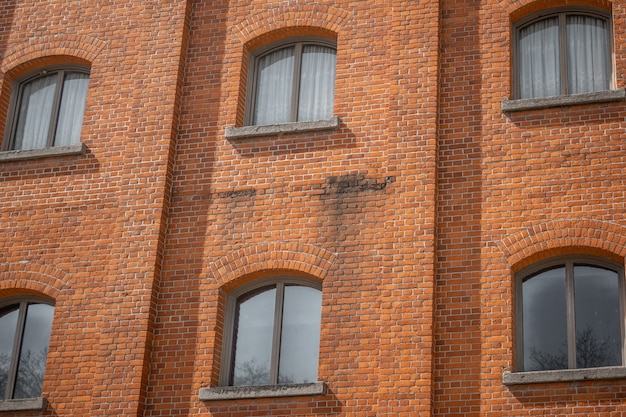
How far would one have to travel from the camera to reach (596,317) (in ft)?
49.3

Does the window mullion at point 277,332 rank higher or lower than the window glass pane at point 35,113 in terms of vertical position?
lower

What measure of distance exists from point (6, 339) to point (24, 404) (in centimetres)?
141

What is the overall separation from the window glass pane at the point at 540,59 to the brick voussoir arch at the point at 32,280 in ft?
23.3

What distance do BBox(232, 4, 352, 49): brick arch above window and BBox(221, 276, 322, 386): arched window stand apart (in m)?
3.90

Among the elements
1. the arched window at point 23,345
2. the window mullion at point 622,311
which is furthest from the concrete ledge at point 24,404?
the window mullion at point 622,311

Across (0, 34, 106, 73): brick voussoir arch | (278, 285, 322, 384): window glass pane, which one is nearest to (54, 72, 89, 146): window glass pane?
(0, 34, 106, 73): brick voussoir arch

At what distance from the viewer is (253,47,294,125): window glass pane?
17.6 metres

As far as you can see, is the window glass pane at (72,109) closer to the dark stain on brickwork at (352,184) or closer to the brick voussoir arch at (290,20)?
the brick voussoir arch at (290,20)

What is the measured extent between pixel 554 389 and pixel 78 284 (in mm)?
6796

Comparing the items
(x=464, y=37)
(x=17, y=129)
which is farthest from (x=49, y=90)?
(x=464, y=37)

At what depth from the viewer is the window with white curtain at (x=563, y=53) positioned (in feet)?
54.3

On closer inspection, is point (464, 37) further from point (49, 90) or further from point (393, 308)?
point (49, 90)

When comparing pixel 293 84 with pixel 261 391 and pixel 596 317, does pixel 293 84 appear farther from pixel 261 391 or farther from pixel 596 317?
pixel 596 317

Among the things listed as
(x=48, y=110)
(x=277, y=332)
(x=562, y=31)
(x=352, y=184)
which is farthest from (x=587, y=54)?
(x=48, y=110)
